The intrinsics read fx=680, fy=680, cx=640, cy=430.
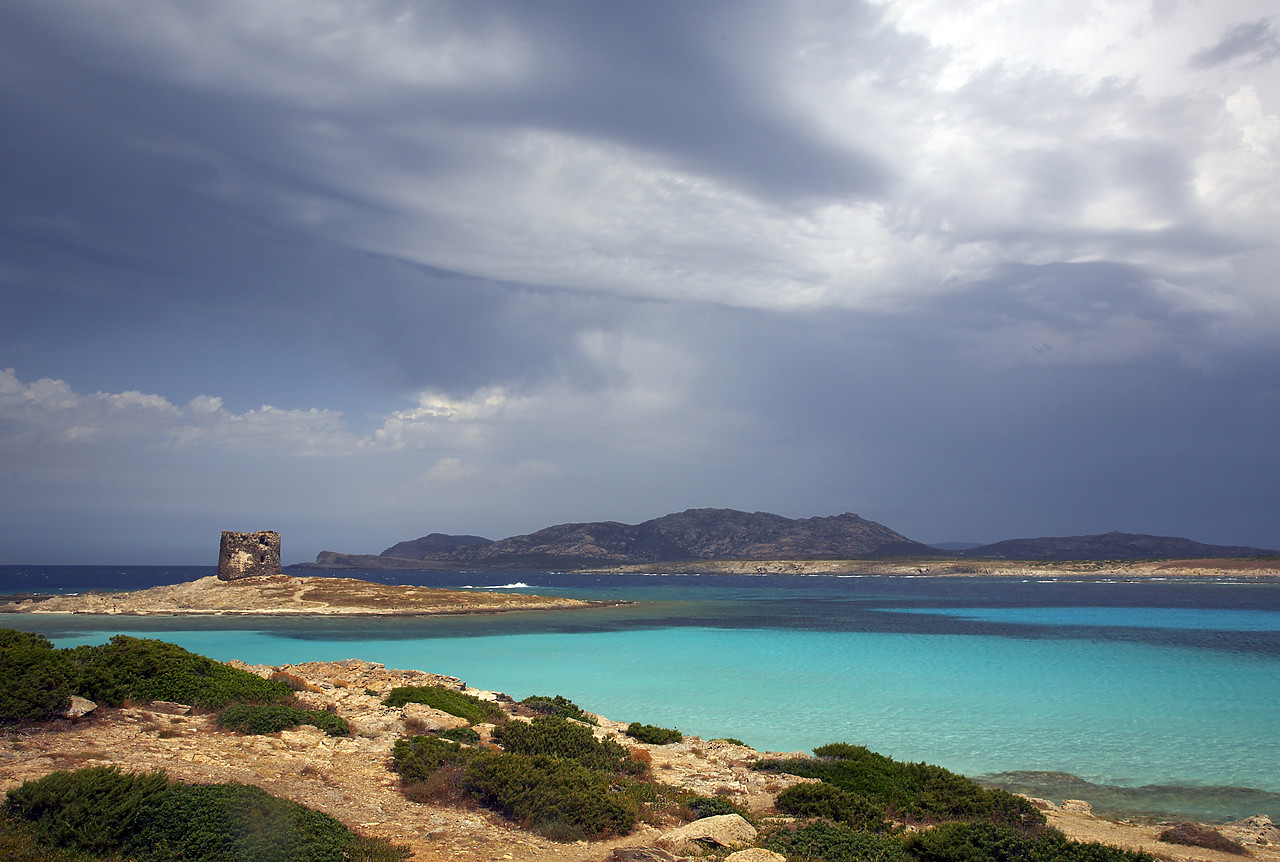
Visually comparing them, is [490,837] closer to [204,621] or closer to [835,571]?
[204,621]

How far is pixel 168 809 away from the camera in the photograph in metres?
7.44

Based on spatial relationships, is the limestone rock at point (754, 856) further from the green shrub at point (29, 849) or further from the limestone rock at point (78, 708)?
the limestone rock at point (78, 708)

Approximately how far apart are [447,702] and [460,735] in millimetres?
3405

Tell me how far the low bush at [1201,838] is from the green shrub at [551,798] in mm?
8506

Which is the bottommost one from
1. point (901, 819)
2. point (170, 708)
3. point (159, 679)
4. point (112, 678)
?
point (901, 819)

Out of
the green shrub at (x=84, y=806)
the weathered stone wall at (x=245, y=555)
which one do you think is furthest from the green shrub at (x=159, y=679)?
the weathered stone wall at (x=245, y=555)

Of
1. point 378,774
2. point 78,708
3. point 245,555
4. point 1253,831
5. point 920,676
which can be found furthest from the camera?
point 245,555

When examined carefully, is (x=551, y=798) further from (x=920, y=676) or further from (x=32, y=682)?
(x=920, y=676)

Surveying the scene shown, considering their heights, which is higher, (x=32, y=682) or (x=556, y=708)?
(x=32, y=682)

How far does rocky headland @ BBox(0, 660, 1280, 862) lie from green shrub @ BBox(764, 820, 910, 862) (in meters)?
1.01

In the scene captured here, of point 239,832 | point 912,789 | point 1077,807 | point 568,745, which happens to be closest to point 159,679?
point 568,745

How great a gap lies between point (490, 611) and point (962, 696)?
44.0m

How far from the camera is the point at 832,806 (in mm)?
10703

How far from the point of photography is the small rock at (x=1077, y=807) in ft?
41.3
